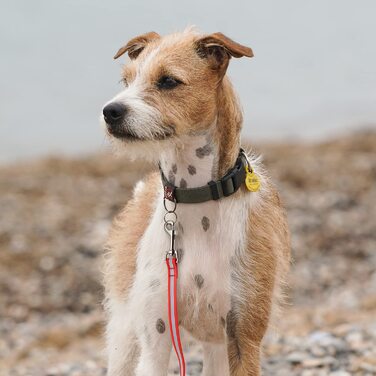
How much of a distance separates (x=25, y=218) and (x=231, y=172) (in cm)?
1185

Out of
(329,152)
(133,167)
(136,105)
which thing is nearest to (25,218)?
(133,167)

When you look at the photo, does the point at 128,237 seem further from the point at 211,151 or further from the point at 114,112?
the point at 114,112

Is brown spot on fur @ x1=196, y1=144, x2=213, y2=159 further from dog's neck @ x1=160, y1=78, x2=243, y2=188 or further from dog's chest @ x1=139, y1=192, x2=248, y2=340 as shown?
dog's chest @ x1=139, y1=192, x2=248, y2=340

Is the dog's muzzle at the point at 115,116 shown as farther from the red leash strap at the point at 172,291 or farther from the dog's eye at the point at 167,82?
the red leash strap at the point at 172,291

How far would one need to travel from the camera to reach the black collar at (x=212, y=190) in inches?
187

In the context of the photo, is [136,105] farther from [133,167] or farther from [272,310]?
[133,167]

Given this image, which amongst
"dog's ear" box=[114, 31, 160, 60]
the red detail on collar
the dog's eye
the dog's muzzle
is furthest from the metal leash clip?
"dog's ear" box=[114, 31, 160, 60]

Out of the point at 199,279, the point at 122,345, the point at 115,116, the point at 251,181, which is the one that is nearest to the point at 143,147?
the point at 115,116

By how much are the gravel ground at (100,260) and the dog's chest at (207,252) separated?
757mm

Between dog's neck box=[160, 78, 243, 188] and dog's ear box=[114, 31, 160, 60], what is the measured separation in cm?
61

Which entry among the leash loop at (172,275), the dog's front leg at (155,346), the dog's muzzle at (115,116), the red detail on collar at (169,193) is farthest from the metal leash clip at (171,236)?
the dog's muzzle at (115,116)

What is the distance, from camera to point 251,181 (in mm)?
4867

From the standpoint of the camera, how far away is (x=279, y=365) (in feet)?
25.2

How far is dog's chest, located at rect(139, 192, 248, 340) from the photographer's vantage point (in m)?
4.79
